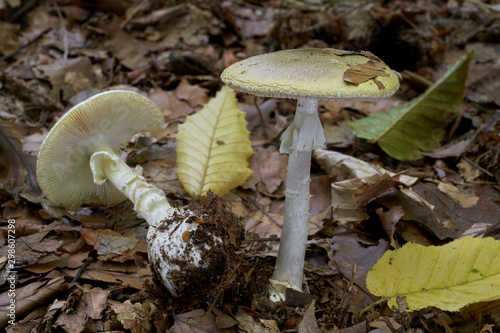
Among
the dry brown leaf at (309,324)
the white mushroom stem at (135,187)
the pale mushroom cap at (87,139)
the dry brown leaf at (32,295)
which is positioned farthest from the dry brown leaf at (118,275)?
the dry brown leaf at (309,324)

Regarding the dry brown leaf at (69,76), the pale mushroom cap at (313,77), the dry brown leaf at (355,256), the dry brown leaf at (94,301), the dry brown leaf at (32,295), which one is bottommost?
the dry brown leaf at (355,256)

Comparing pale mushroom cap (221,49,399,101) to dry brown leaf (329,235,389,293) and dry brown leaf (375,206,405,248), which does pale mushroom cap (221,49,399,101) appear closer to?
dry brown leaf (375,206,405,248)

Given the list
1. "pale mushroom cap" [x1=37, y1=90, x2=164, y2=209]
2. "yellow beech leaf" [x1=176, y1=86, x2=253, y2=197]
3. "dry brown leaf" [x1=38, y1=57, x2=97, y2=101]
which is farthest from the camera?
"dry brown leaf" [x1=38, y1=57, x2=97, y2=101]

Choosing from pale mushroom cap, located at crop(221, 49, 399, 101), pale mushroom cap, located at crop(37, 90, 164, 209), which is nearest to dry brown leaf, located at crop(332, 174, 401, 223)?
pale mushroom cap, located at crop(221, 49, 399, 101)

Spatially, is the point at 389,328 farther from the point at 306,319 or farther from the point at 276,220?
the point at 276,220

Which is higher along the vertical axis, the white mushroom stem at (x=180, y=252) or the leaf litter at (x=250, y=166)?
the white mushroom stem at (x=180, y=252)

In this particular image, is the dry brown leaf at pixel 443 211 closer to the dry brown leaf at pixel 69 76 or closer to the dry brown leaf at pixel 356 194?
the dry brown leaf at pixel 356 194
